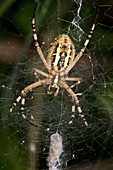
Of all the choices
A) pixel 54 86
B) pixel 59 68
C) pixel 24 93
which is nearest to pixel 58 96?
pixel 54 86

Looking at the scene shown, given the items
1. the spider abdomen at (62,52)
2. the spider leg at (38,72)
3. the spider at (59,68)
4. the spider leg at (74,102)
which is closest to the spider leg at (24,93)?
the spider at (59,68)

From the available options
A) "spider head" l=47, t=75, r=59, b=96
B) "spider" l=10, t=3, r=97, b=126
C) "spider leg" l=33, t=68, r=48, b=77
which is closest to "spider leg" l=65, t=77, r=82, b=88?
"spider" l=10, t=3, r=97, b=126

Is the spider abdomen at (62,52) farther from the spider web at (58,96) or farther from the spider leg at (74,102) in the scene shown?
the spider leg at (74,102)

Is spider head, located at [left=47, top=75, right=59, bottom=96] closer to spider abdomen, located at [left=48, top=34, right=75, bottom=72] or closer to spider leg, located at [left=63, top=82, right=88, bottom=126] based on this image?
spider leg, located at [left=63, top=82, right=88, bottom=126]

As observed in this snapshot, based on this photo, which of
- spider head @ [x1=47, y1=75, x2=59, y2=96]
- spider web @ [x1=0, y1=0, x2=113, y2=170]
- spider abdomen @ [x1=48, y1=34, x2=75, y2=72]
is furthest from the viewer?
spider head @ [x1=47, y1=75, x2=59, y2=96]

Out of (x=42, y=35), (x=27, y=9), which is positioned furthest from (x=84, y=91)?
(x=27, y=9)

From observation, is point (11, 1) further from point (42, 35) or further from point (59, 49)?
point (59, 49)
